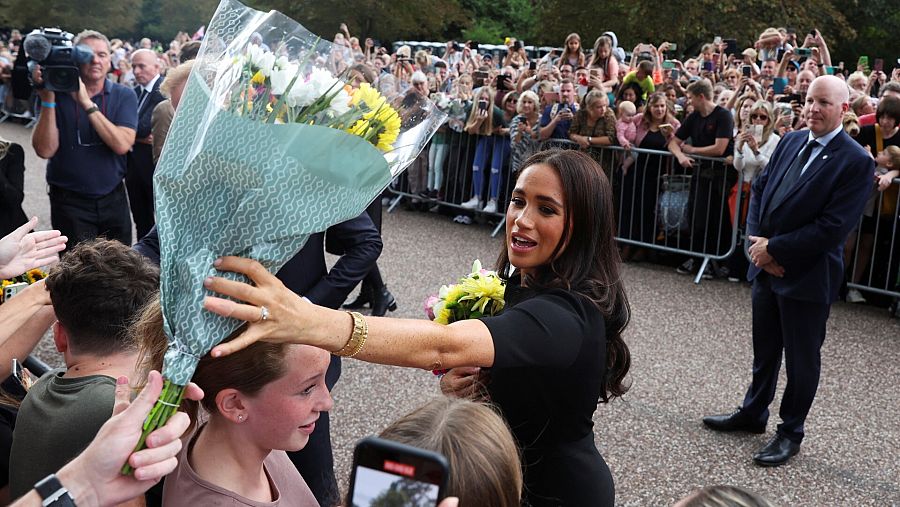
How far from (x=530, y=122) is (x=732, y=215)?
288cm

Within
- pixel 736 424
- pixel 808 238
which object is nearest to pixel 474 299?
pixel 808 238

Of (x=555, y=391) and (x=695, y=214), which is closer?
(x=555, y=391)

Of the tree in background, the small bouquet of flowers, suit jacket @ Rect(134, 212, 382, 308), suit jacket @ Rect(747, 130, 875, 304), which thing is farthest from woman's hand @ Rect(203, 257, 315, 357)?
the tree in background

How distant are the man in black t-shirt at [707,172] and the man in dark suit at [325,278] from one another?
6.19 metres

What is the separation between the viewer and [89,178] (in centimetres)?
642

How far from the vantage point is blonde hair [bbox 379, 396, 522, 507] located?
1802 millimetres

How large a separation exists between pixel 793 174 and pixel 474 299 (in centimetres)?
303

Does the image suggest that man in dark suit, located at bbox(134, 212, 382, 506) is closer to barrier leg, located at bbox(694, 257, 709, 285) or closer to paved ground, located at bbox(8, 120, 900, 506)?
paved ground, located at bbox(8, 120, 900, 506)

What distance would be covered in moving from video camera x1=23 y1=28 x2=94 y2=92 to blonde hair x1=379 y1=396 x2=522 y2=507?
5226mm

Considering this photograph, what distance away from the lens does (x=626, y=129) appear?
1010 cm

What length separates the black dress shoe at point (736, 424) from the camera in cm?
Result: 557

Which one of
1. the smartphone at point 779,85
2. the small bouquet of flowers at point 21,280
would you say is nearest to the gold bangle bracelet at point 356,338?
the small bouquet of flowers at point 21,280

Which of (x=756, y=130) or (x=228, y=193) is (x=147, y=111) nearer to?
(x=756, y=130)

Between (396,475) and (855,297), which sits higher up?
(396,475)
